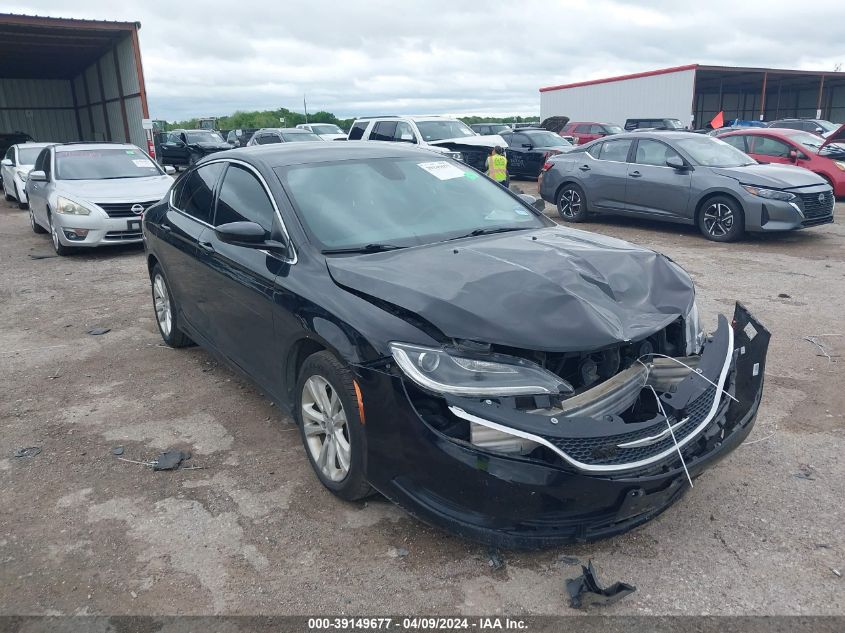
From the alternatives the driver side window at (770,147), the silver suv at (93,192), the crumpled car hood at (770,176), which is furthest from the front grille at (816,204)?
the silver suv at (93,192)

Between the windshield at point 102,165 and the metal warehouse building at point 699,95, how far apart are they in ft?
86.1

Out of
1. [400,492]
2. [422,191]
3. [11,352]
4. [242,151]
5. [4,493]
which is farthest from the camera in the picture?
[11,352]

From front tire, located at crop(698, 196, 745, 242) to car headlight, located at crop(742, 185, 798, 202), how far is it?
10.5 inches

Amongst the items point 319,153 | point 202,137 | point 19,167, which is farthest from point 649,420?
point 202,137

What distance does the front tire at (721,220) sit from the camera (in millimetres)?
9578

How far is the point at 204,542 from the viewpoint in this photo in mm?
3105

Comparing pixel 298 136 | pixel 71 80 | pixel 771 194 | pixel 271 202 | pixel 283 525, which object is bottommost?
pixel 283 525

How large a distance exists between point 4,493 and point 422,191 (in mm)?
2860

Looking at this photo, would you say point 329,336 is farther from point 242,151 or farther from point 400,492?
point 242,151

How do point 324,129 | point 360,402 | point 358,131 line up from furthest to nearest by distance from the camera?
point 324,129
point 358,131
point 360,402

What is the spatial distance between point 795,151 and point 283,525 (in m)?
13.5

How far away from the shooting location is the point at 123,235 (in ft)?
32.4

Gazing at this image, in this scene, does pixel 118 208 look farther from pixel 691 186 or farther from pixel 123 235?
pixel 691 186

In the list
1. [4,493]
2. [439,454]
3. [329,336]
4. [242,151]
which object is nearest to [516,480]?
[439,454]
